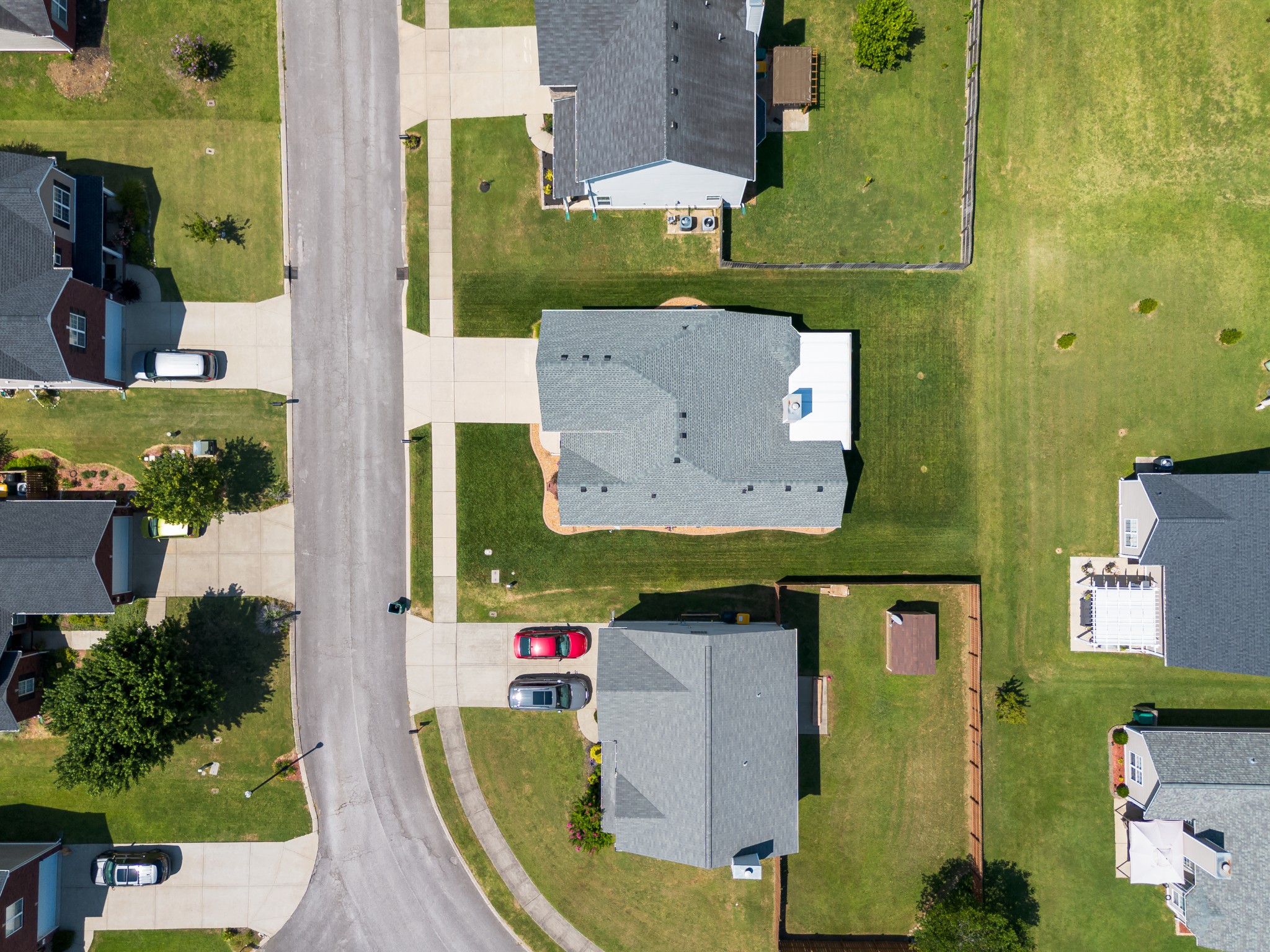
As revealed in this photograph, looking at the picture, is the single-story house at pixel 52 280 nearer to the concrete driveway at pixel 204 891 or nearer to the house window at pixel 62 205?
the house window at pixel 62 205

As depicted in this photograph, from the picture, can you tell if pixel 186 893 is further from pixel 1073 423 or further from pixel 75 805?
pixel 1073 423

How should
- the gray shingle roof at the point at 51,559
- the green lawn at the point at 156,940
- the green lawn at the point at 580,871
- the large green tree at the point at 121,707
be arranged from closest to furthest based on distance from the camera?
the large green tree at the point at 121,707 < the gray shingle roof at the point at 51,559 < the green lawn at the point at 580,871 < the green lawn at the point at 156,940

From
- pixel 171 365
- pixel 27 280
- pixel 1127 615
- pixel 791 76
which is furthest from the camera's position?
pixel 171 365

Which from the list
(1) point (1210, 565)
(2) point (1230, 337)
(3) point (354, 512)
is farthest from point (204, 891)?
(2) point (1230, 337)

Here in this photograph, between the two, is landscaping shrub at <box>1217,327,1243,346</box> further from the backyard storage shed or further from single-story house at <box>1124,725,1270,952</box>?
the backyard storage shed

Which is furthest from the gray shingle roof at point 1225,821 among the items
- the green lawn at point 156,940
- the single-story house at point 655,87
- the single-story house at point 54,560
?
the single-story house at point 54,560

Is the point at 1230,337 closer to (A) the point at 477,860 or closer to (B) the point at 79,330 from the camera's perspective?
A: (A) the point at 477,860
